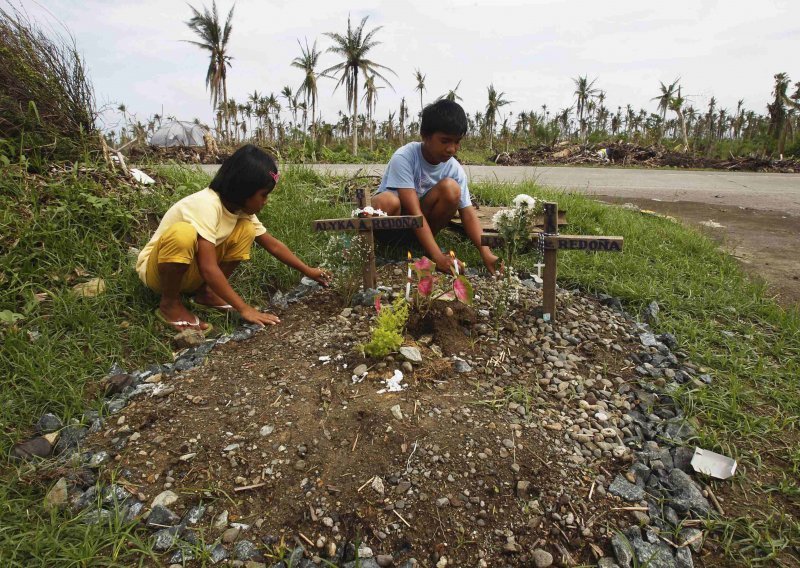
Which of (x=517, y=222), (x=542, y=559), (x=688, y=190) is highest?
(x=688, y=190)

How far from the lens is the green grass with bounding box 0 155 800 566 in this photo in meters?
1.57

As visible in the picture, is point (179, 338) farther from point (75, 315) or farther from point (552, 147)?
point (552, 147)

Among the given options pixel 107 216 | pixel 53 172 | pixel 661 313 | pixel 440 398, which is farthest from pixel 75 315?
pixel 661 313

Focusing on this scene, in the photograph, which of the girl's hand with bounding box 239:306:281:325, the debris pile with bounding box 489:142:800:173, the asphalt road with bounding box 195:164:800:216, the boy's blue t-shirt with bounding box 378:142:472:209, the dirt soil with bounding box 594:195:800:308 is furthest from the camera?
the debris pile with bounding box 489:142:800:173

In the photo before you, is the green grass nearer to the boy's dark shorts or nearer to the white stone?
the white stone

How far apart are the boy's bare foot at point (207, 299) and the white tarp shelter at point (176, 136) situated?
643 inches

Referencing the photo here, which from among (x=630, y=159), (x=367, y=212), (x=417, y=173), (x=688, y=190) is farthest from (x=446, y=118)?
(x=630, y=159)

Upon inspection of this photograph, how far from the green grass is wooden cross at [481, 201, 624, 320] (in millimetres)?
722

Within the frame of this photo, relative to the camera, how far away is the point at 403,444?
175 cm

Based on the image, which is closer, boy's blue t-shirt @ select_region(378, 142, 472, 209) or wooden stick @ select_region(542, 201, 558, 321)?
wooden stick @ select_region(542, 201, 558, 321)

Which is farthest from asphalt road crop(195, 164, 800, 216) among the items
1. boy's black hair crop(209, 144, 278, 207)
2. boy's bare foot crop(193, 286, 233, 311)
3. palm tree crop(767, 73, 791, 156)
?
palm tree crop(767, 73, 791, 156)

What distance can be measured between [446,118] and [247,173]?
1267mm

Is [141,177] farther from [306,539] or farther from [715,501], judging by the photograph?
[715,501]

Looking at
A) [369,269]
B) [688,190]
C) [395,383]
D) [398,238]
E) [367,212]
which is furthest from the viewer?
[688,190]
